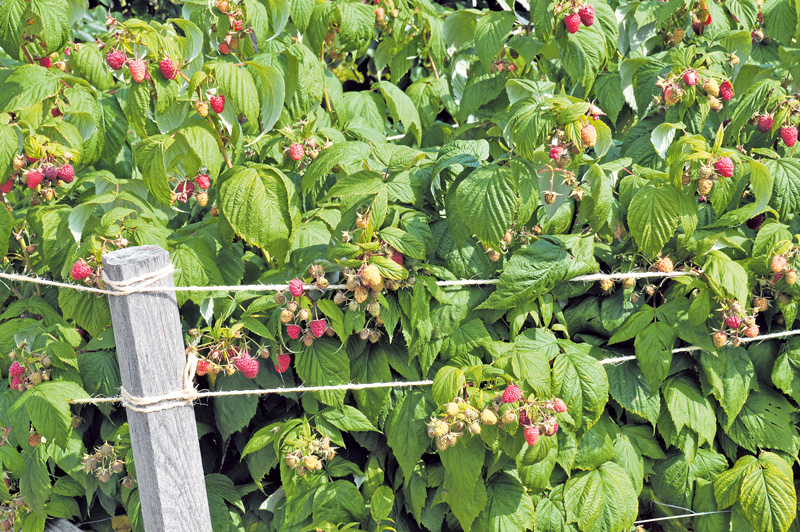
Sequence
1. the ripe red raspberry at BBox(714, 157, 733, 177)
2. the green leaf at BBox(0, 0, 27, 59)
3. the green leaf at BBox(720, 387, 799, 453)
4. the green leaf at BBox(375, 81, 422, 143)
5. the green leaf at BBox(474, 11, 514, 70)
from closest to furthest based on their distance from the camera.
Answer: the ripe red raspberry at BBox(714, 157, 733, 177)
the green leaf at BBox(0, 0, 27, 59)
the green leaf at BBox(720, 387, 799, 453)
the green leaf at BBox(474, 11, 514, 70)
the green leaf at BBox(375, 81, 422, 143)

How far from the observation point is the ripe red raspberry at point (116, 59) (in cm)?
191

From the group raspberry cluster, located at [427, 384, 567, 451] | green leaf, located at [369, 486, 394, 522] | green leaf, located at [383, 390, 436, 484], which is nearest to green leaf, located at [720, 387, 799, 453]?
raspberry cluster, located at [427, 384, 567, 451]

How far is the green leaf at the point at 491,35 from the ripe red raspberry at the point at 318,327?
3.57 feet

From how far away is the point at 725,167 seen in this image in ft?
6.06

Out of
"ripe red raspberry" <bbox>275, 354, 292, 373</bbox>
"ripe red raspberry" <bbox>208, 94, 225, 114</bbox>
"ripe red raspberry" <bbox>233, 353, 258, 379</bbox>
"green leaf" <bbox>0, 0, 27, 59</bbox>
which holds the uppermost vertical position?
"green leaf" <bbox>0, 0, 27, 59</bbox>

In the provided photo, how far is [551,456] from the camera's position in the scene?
1938 mm

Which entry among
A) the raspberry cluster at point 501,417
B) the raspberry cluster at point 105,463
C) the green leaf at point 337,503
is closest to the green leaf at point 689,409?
the raspberry cluster at point 501,417

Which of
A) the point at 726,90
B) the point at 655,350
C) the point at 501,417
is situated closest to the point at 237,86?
the point at 501,417

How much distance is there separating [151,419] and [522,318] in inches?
40.2

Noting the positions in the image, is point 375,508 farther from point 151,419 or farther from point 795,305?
point 795,305

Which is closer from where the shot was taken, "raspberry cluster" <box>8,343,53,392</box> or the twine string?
the twine string

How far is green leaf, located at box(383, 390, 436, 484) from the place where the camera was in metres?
1.97

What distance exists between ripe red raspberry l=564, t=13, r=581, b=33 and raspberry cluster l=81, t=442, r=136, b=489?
5.77 feet

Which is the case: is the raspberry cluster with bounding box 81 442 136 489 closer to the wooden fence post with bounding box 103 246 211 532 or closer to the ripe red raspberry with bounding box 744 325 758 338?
the wooden fence post with bounding box 103 246 211 532
